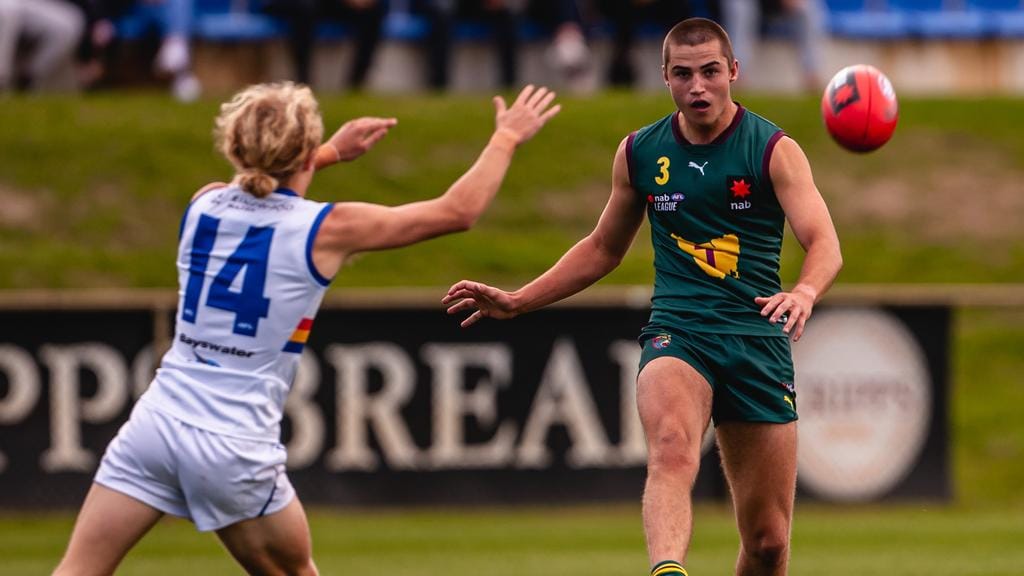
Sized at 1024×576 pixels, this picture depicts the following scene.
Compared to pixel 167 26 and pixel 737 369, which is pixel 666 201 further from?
pixel 167 26

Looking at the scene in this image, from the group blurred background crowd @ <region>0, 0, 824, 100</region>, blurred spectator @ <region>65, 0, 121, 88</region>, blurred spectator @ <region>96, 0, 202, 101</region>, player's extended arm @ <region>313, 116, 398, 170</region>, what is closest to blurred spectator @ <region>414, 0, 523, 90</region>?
blurred background crowd @ <region>0, 0, 824, 100</region>

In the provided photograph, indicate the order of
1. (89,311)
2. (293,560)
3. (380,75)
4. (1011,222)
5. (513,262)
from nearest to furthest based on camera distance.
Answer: (293,560) < (89,311) < (513,262) < (1011,222) < (380,75)

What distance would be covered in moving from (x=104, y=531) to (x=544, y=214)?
11524 millimetres

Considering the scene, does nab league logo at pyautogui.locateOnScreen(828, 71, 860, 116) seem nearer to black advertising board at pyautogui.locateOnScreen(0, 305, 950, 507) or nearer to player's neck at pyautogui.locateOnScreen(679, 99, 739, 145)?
player's neck at pyautogui.locateOnScreen(679, 99, 739, 145)

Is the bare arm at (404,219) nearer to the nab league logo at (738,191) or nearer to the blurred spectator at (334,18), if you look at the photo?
the nab league logo at (738,191)

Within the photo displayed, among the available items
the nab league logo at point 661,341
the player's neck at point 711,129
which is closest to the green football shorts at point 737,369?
the nab league logo at point 661,341

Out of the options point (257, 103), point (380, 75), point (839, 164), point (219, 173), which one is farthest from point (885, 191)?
point (257, 103)

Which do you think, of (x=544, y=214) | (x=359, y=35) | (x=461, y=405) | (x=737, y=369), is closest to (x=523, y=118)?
(x=737, y=369)

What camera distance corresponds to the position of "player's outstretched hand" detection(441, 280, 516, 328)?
682 centimetres

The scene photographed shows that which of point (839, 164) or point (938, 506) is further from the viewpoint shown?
point (839, 164)

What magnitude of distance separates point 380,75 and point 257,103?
1306cm

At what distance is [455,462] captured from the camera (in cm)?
1383

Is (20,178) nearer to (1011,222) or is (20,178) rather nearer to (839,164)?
(839,164)

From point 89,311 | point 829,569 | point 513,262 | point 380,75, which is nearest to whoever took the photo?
→ point 829,569
